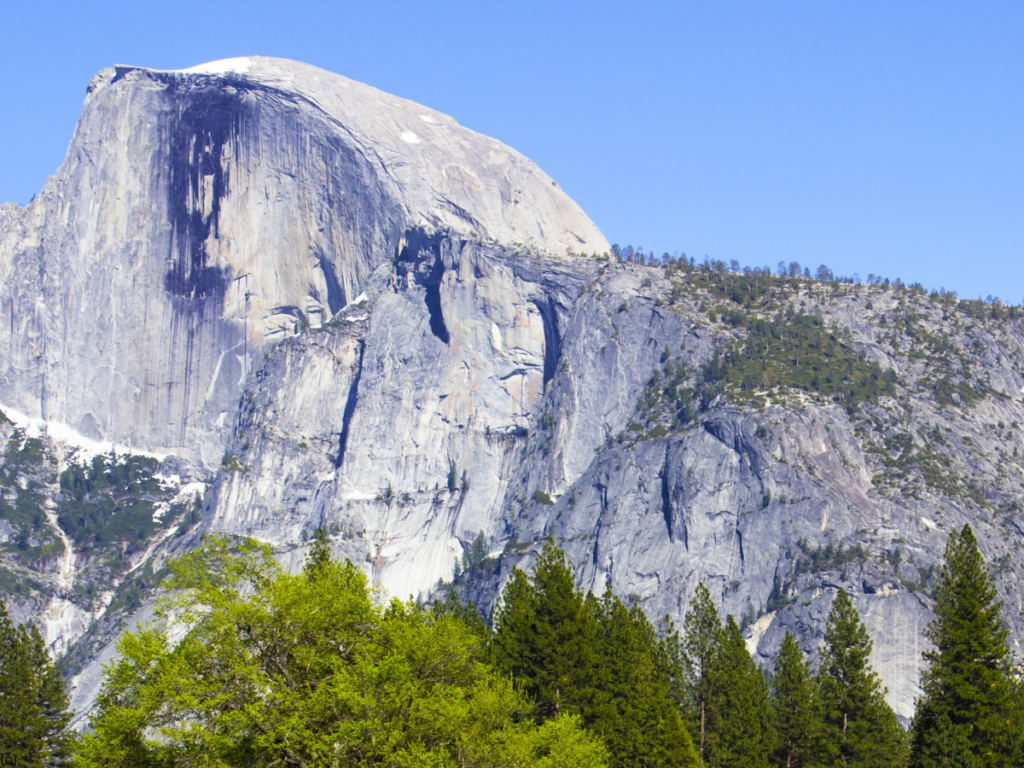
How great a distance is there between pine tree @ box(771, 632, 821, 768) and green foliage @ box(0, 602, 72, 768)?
148ft

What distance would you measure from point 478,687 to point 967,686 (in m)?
35.7

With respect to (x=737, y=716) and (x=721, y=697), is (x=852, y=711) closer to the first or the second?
(x=737, y=716)

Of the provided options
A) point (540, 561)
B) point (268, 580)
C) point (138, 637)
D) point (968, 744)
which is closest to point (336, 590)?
point (268, 580)

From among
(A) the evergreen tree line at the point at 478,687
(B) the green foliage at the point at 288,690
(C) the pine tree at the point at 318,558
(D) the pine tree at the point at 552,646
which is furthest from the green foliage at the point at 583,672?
(B) the green foliage at the point at 288,690

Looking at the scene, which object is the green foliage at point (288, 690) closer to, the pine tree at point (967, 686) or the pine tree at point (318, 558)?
the pine tree at point (318, 558)

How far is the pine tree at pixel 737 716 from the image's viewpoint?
8100 cm

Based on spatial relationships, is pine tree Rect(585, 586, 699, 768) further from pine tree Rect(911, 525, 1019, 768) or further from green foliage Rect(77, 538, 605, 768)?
Result: green foliage Rect(77, 538, 605, 768)

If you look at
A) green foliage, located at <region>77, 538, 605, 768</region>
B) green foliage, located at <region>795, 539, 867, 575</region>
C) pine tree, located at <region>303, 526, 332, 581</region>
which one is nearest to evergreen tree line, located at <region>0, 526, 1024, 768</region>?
green foliage, located at <region>77, 538, 605, 768</region>

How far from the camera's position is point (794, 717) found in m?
84.6

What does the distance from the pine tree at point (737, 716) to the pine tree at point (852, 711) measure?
167 inches

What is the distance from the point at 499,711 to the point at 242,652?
10344 mm

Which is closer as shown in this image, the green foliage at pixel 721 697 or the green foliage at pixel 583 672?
the green foliage at pixel 583 672

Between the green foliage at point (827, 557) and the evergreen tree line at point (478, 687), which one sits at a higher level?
the green foliage at point (827, 557)

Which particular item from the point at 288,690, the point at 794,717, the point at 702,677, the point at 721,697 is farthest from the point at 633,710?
the point at 288,690
